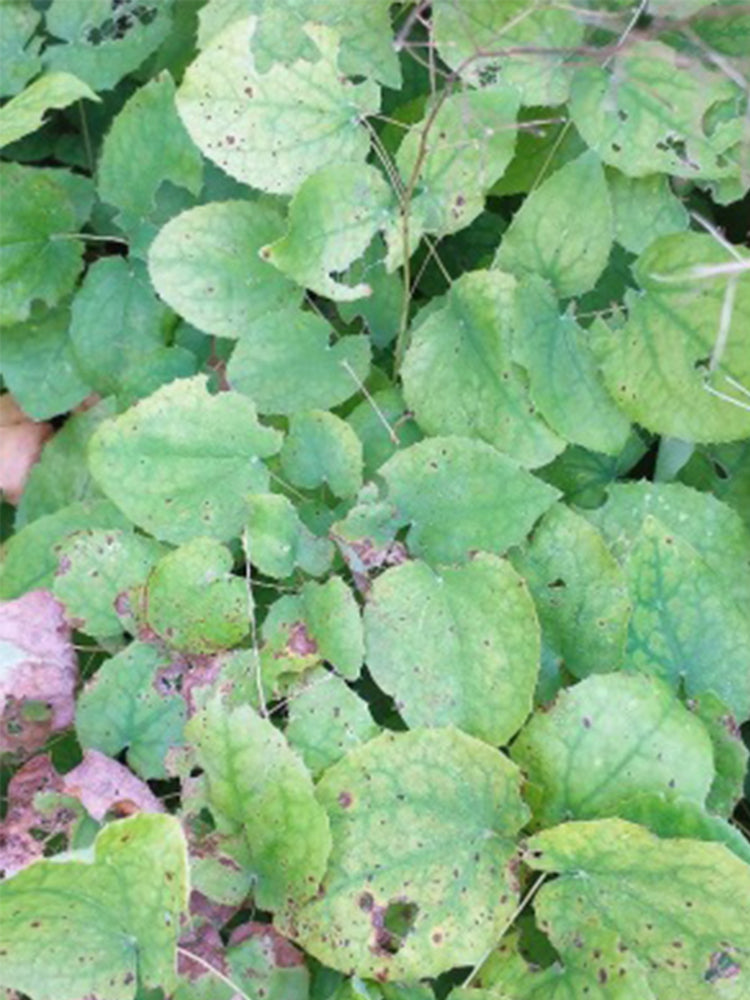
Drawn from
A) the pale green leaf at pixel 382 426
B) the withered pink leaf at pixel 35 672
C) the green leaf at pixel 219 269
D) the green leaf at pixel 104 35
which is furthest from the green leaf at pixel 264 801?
the green leaf at pixel 104 35

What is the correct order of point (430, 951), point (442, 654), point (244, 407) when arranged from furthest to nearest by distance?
point (244, 407)
point (442, 654)
point (430, 951)

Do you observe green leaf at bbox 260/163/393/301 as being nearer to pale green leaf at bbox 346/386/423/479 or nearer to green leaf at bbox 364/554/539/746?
pale green leaf at bbox 346/386/423/479

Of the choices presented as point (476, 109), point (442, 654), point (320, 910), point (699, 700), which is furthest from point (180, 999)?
point (476, 109)

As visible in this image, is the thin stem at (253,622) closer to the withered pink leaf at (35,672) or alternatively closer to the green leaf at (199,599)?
the green leaf at (199,599)

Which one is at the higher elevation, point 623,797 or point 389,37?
point 389,37

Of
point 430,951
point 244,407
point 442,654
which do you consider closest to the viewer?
point 430,951

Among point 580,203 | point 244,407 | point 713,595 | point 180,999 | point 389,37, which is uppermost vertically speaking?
point 389,37

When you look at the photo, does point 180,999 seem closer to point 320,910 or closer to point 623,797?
point 320,910
